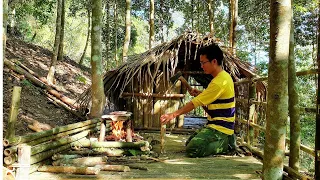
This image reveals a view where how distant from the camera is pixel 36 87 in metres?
10.1

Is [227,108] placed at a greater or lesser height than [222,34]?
lesser

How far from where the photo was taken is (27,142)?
142 inches

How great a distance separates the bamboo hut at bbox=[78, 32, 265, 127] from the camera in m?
7.29

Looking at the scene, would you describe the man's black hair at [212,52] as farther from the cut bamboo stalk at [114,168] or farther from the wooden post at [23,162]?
the wooden post at [23,162]

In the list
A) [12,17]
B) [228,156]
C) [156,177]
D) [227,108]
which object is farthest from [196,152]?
[12,17]

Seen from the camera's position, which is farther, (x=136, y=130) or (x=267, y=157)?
(x=136, y=130)

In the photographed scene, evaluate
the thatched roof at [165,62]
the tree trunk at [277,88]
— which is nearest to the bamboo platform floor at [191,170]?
the tree trunk at [277,88]

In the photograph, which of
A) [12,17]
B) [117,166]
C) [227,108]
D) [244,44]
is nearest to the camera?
[117,166]

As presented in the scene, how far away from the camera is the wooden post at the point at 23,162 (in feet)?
10.6

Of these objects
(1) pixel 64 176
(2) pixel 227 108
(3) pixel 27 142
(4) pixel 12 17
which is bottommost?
(1) pixel 64 176

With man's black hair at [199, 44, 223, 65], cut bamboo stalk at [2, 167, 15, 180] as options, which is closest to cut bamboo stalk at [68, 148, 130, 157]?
cut bamboo stalk at [2, 167, 15, 180]

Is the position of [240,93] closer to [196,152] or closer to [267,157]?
[196,152]

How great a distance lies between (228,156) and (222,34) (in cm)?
1635

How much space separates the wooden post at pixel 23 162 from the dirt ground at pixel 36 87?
303cm
